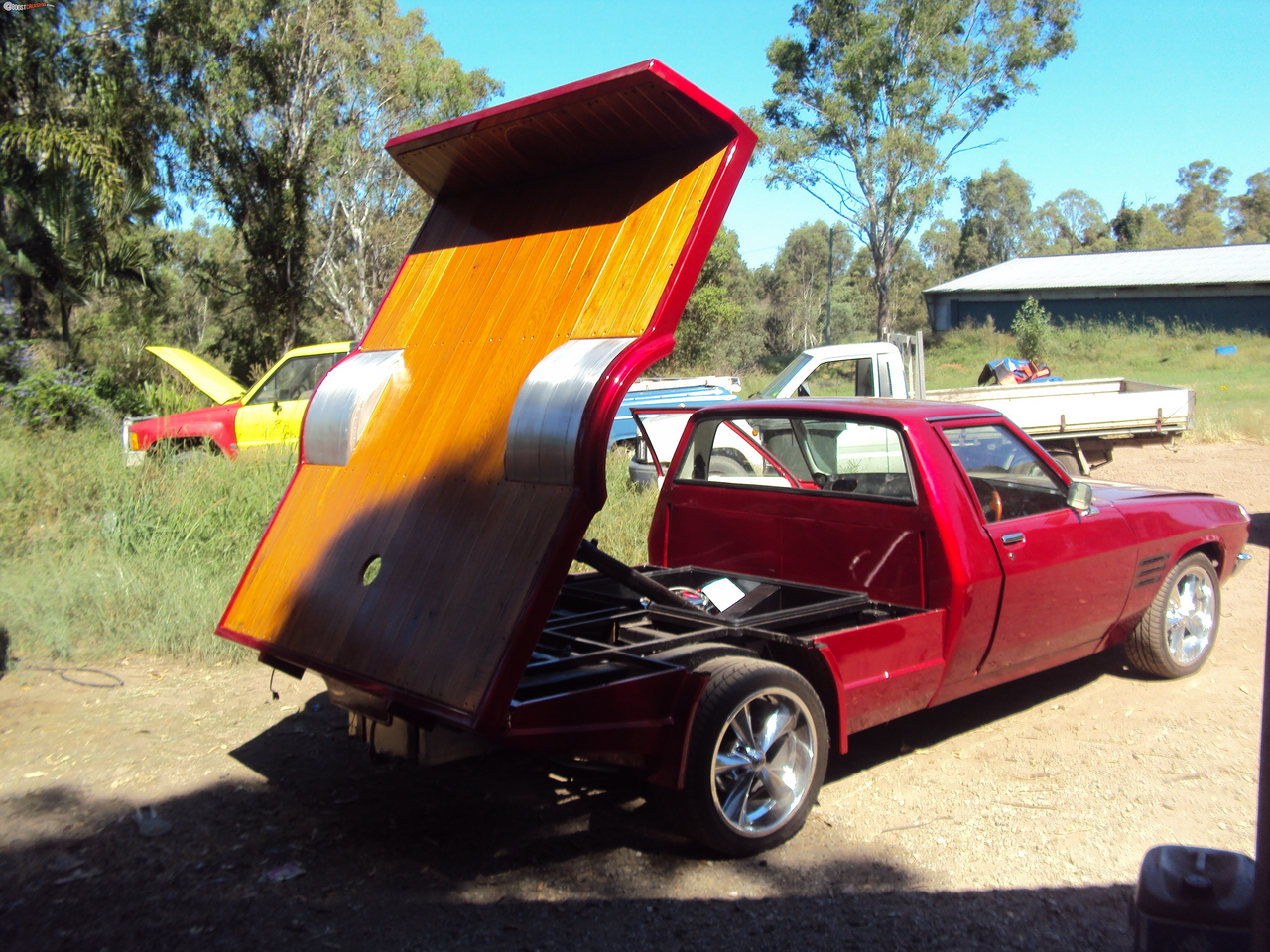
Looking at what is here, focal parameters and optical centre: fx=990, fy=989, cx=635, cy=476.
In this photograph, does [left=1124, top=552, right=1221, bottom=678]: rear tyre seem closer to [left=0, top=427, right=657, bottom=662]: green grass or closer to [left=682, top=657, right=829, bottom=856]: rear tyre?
[left=682, top=657, right=829, bottom=856]: rear tyre

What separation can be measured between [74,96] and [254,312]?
596cm

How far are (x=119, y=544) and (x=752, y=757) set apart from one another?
5.68 metres

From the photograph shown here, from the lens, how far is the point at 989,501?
196 inches

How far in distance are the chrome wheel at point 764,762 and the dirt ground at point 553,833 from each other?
180 mm

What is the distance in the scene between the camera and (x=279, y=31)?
69.2 ft

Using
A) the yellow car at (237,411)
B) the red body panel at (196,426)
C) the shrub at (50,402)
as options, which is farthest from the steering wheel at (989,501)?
the shrub at (50,402)

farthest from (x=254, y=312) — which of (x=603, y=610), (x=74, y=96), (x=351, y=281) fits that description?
(x=603, y=610)

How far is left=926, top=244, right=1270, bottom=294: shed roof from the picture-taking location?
36750 millimetres

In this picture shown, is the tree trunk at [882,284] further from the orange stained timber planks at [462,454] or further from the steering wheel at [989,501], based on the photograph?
the orange stained timber planks at [462,454]

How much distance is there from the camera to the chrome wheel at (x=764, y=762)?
385cm

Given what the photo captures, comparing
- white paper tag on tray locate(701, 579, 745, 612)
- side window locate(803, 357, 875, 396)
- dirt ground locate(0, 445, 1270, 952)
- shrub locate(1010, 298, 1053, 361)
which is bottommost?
dirt ground locate(0, 445, 1270, 952)

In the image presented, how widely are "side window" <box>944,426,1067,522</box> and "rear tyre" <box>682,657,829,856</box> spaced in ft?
5.74

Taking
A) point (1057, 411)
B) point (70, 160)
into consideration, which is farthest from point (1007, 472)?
point (70, 160)

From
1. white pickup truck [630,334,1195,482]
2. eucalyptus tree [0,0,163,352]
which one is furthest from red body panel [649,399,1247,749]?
eucalyptus tree [0,0,163,352]
